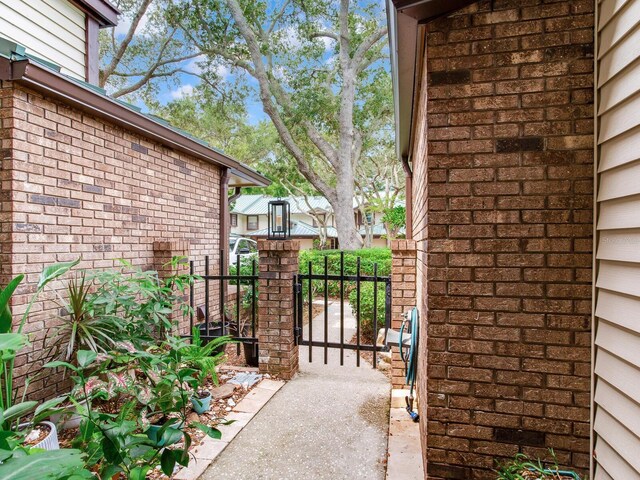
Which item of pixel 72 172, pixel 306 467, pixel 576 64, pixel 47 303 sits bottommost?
pixel 306 467

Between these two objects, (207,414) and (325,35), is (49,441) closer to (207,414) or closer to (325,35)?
(207,414)

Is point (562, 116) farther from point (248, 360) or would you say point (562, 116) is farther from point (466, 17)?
point (248, 360)

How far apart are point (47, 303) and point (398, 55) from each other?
3.39m

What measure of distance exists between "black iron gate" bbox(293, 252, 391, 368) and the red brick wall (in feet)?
6.22

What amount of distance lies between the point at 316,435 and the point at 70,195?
3.08 m

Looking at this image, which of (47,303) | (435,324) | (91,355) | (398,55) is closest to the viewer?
(91,355)

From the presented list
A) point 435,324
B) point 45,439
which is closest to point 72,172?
point 45,439

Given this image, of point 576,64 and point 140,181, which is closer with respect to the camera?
point 576,64

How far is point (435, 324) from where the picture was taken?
1938 mm

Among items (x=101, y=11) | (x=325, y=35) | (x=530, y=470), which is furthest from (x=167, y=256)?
(x=325, y=35)

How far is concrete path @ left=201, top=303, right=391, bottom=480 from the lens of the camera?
7.72 feet

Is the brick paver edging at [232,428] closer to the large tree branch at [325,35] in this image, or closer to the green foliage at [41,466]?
the green foliage at [41,466]

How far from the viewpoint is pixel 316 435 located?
2773 millimetres

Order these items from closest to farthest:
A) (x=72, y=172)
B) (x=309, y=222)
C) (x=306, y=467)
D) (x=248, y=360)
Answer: (x=306, y=467) → (x=72, y=172) → (x=248, y=360) → (x=309, y=222)
